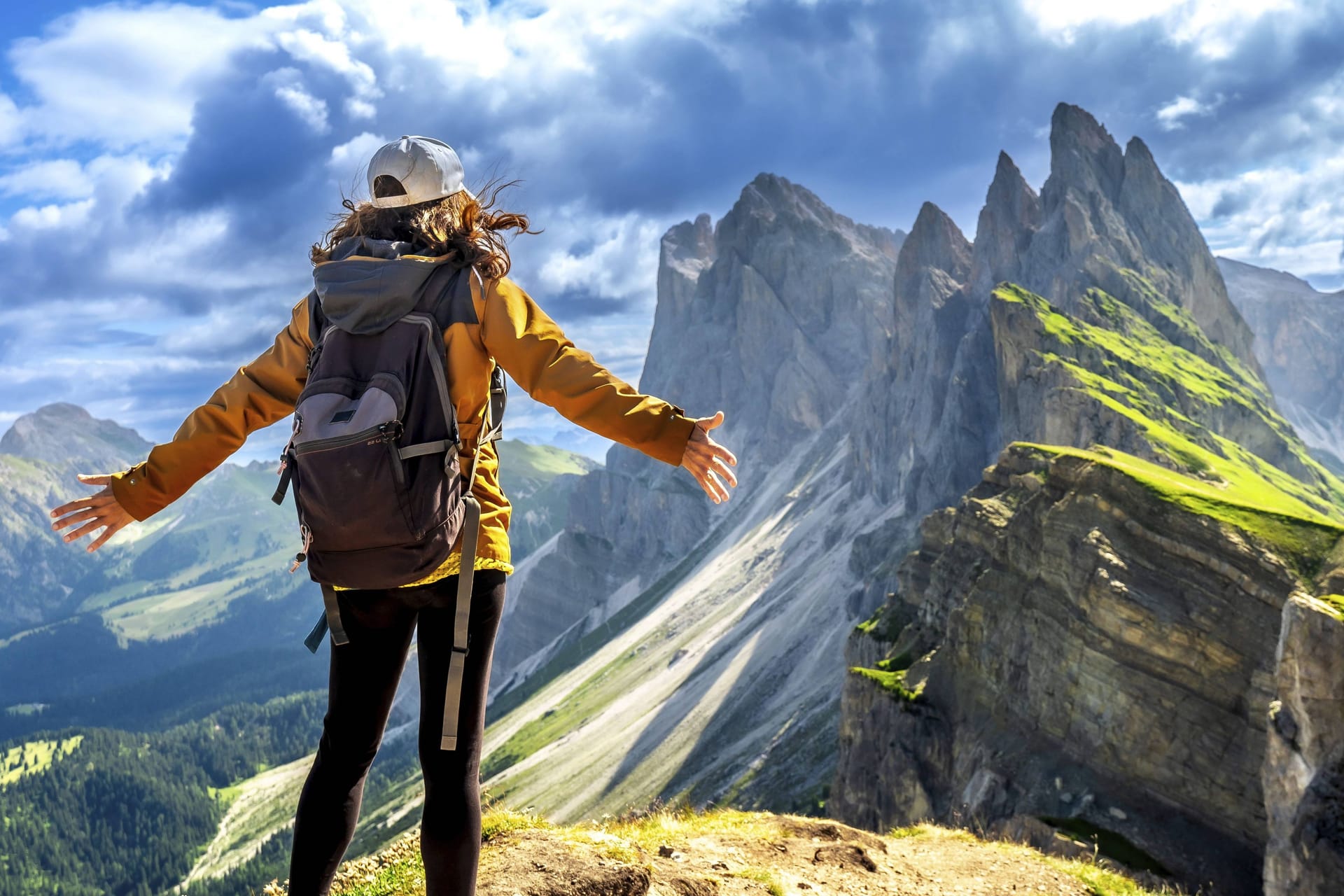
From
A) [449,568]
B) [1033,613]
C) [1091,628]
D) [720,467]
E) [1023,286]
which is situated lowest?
[1091,628]

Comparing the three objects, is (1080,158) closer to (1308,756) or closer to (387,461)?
(1308,756)

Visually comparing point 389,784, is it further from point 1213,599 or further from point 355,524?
point 355,524

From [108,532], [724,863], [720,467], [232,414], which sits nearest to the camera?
[720,467]

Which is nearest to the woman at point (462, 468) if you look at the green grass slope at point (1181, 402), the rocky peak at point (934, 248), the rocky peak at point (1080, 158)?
the green grass slope at point (1181, 402)

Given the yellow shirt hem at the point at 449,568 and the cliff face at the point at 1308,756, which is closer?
the yellow shirt hem at the point at 449,568

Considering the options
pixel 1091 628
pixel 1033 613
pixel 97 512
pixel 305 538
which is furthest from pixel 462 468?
pixel 1033 613

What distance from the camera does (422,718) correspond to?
513 cm

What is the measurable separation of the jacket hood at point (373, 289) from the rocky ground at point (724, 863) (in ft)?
16.7

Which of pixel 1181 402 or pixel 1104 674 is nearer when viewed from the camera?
pixel 1104 674

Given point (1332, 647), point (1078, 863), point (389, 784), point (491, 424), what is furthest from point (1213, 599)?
point (389, 784)

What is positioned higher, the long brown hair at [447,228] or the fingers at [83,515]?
the long brown hair at [447,228]

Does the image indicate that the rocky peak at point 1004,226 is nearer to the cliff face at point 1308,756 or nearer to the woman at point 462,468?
the cliff face at point 1308,756

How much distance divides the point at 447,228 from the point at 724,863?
7630 mm

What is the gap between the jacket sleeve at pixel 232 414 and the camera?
5785 mm
